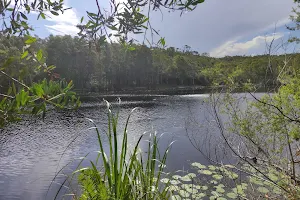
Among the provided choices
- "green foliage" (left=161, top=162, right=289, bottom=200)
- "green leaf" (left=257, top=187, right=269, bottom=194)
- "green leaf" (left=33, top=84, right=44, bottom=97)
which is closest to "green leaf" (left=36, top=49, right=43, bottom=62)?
"green leaf" (left=33, top=84, right=44, bottom=97)

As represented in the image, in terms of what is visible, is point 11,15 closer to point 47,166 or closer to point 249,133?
point 249,133

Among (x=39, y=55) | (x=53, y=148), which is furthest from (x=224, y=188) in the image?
(x=53, y=148)

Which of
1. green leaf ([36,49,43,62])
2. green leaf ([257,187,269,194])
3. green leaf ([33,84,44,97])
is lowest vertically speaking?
green leaf ([257,187,269,194])

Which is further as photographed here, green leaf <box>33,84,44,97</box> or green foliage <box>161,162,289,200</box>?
green foliage <box>161,162,289,200</box>

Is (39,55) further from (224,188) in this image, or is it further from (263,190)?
(224,188)

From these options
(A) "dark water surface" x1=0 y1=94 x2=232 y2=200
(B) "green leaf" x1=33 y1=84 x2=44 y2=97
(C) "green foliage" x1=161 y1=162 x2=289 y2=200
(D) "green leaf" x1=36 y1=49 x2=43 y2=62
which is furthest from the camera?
(A) "dark water surface" x1=0 y1=94 x2=232 y2=200

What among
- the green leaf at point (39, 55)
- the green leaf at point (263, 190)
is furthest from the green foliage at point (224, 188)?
the green leaf at point (39, 55)

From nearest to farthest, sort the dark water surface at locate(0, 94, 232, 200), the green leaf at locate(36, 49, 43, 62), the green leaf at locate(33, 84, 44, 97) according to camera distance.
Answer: the green leaf at locate(33, 84, 44, 97), the green leaf at locate(36, 49, 43, 62), the dark water surface at locate(0, 94, 232, 200)

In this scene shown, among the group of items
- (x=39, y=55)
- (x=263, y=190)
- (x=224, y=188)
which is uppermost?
Result: (x=39, y=55)

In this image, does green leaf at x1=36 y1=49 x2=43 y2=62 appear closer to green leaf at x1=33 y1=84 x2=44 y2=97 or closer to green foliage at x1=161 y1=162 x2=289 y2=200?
green leaf at x1=33 y1=84 x2=44 y2=97

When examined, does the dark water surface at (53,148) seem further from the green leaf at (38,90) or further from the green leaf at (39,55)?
the green leaf at (38,90)

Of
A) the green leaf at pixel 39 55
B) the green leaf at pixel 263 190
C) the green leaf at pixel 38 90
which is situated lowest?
the green leaf at pixel 263 190

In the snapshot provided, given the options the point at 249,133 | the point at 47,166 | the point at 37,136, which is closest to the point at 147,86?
the point at 37,136

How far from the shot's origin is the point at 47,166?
10.7m
